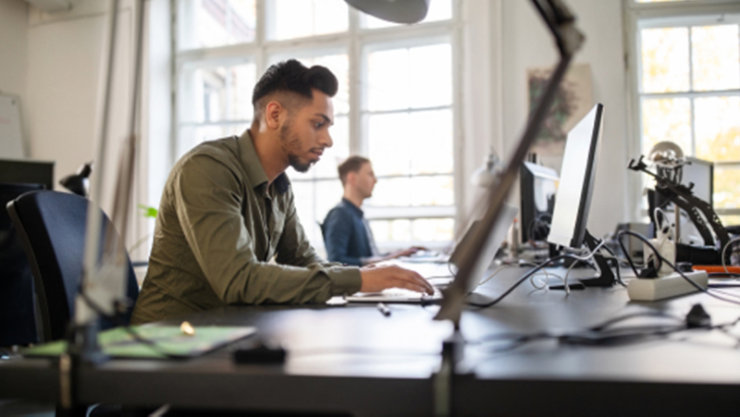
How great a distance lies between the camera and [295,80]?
66.2 inches

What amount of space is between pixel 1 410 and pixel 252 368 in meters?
2.45

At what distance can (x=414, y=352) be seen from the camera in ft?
2.12

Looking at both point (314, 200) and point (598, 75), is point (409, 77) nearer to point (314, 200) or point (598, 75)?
point (314, 200)

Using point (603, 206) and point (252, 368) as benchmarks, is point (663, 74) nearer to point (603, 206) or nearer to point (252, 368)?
point (603, 206)

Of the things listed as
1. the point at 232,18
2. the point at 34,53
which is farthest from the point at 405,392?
the point at 34,53

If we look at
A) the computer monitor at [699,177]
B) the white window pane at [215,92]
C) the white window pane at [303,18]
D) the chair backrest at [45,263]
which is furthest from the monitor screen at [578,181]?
the white window pane at [215,92]

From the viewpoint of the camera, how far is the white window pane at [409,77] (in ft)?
14.9

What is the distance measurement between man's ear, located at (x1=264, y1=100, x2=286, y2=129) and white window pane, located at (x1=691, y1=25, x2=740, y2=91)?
12.2ft

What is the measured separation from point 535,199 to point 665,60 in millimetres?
2511

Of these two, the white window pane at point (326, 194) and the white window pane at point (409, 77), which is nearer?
the white window pane at point (409, 77)

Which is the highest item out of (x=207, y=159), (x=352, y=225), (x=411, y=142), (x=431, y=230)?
(x=411, y=142)

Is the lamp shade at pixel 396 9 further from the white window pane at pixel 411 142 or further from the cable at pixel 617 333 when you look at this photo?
the white window pane at pixel 411 142

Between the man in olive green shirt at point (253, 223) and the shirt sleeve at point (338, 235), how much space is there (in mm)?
1253

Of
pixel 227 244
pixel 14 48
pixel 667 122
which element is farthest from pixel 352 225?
pixel 14 48
